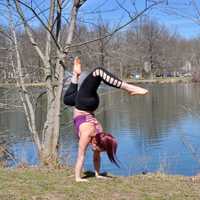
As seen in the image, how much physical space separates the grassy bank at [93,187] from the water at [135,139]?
8.79 feet

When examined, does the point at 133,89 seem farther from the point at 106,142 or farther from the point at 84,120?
the point at 106,142

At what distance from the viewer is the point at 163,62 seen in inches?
3410

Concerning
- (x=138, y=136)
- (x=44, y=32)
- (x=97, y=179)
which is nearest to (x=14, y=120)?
(x=138, y=136)

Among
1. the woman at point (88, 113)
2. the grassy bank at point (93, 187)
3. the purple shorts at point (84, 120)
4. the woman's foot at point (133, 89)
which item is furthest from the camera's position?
the purple shorts at point (84, 120)

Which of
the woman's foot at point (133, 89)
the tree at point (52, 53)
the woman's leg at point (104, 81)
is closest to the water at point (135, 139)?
the tree at point (52, 53)

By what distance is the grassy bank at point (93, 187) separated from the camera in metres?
5.75

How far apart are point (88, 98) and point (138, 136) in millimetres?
12622

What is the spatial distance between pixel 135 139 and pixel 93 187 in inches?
478

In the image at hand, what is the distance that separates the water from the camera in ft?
39.8

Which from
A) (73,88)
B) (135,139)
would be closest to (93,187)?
(73,88)

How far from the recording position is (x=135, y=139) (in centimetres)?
1823

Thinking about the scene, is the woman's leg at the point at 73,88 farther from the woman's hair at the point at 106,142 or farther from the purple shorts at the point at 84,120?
the woman's hair at the point at 106,142

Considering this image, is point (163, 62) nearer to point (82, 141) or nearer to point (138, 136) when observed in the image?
point (138, 136)

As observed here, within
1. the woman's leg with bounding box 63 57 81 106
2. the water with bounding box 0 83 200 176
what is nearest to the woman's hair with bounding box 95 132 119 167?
the woman's leg with bounding box 63 57 81 106
